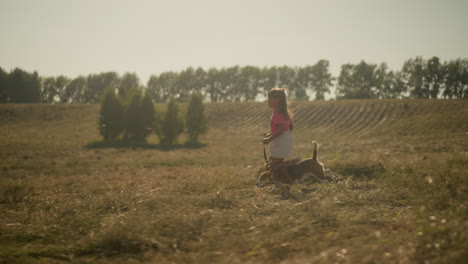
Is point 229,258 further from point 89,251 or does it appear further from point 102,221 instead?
point 102,221

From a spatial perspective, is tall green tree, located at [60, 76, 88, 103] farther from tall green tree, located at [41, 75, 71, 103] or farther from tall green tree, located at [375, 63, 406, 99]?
tall green tree, located at [375, 63, 406, 99]

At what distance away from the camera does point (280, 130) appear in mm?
6383

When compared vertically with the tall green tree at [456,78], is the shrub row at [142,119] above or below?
below

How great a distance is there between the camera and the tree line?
77.9 m

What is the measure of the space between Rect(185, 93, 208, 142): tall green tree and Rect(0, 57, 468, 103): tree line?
115 ft

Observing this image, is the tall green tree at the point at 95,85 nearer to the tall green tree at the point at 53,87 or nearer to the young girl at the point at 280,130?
the tall green tree at the point at 53,87

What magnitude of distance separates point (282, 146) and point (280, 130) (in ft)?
1.14

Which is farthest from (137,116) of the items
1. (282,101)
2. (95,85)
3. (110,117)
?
(95,85)

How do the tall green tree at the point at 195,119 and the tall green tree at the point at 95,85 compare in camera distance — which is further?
the tall green tree at the point at 95,85

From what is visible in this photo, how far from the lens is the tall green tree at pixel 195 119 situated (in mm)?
45781

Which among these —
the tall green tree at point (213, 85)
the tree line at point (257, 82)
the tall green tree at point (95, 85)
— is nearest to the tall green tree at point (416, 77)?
the tree line at point (257, 82)

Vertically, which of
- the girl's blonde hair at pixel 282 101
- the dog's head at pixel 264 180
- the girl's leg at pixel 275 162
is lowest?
the dog's head at pixel 264 180

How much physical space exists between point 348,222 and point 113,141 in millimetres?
44278

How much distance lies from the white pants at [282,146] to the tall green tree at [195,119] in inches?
1567
